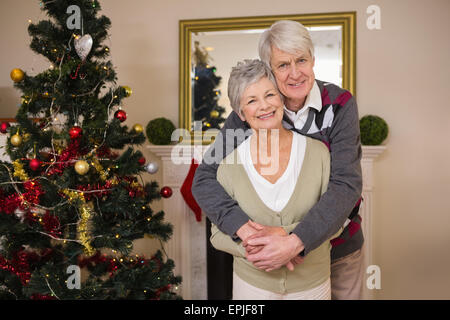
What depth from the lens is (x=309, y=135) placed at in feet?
3.46

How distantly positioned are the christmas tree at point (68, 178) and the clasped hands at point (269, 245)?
866 millimetres

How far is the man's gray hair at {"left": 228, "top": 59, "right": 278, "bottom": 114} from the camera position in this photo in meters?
0.94

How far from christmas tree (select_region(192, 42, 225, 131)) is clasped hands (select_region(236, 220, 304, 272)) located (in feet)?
5.17

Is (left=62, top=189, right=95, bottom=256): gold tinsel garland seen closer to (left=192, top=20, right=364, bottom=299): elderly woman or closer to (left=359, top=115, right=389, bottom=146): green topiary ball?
(left=192, top=20, right=364, bottom=299): elderly woman

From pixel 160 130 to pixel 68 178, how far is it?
0.96 m

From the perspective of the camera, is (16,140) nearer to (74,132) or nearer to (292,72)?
(74,132)

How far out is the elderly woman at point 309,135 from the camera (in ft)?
2.95

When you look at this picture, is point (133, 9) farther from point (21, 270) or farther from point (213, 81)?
point (21, 270)

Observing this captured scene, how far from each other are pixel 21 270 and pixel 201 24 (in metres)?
1.89

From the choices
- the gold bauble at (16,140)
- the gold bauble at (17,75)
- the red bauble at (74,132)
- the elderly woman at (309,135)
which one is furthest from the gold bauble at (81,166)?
the elderly woman at (309,135)

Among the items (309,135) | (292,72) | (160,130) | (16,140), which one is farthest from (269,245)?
(160,130)

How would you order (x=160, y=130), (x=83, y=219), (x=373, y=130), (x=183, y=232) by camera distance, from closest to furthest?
(x=83, y=219) → (x=373, y=130) → (x=160, y=130) → (x=183, y=232)

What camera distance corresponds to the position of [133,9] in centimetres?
263
